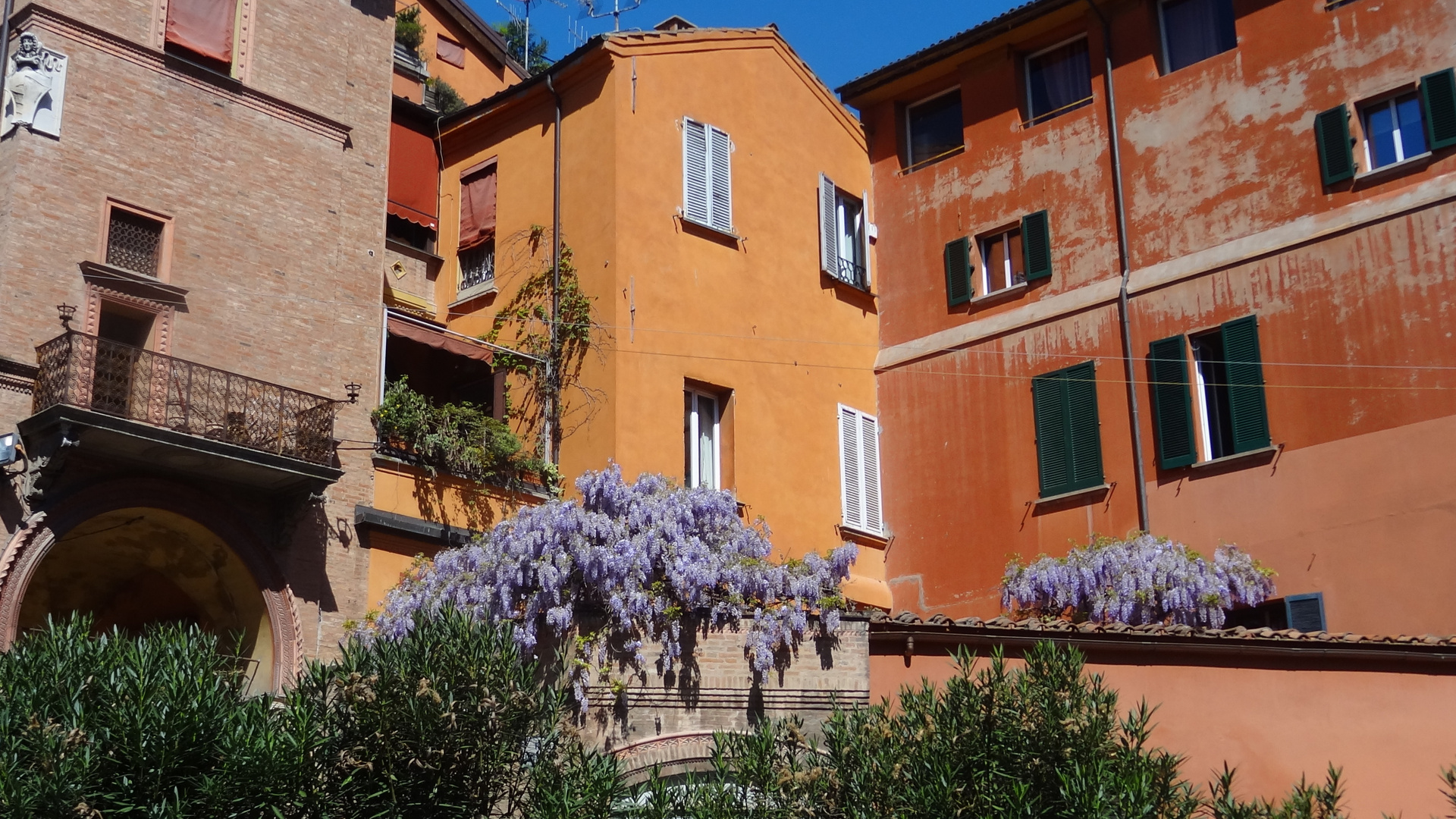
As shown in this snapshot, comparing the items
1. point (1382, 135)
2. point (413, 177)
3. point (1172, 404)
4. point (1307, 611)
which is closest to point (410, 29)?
point (413, 177)

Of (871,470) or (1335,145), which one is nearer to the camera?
(1335,145)

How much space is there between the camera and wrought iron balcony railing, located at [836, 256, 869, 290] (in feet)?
70.9

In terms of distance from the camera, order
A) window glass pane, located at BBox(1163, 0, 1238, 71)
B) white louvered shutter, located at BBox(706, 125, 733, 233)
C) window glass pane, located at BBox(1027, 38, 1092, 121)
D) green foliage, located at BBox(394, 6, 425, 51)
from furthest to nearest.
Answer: green foliage, located at BBox(394, 6, 425, 51) < window glass pane, located at BBox(1027, 38, 1092, 121) < white louvered shutter, located at BBox(706, 125, 733, 233) < window glass pane, located at BBox(1163, 0, 1238, 71)

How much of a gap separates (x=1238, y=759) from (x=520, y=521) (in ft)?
23.3

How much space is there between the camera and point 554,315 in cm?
1923

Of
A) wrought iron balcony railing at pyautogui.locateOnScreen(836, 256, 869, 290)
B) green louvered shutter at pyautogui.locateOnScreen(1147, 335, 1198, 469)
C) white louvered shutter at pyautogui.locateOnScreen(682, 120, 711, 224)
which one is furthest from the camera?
wrought iron balcony railing at pyautogui.locateOnScreen(836, 256, 869, 290)

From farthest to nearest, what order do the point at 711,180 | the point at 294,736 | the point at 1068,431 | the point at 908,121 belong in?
the point at 908,121 → the point at 711,180 → the point at 1068,431 → the point at 294,736

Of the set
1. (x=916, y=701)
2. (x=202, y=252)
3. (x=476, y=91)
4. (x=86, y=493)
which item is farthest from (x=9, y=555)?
(x=476, y=91)

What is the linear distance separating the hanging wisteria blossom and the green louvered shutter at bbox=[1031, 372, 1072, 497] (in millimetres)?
3829

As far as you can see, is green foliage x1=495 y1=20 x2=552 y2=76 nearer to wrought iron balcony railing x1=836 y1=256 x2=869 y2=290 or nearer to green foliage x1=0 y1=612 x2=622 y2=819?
wrought iron balcony railing x1=836 y1=256 x2=869 y2=290

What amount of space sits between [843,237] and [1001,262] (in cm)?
232

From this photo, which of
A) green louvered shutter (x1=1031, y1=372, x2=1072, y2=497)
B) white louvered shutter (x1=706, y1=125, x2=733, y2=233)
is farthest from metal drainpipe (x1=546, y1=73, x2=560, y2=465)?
green louvered shutter (x1=1031, y1=372, x2=1072, y2=497)

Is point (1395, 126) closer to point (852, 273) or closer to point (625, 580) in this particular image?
point (852, 273)

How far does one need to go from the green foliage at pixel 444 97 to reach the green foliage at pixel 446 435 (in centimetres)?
1260
